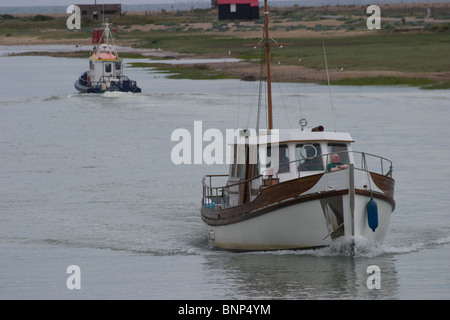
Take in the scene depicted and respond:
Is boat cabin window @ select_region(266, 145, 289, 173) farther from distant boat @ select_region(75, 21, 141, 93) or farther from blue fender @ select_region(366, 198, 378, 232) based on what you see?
distant boat @ select_region(75, 21, 141, 93)

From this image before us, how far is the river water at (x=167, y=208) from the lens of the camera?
831 inches

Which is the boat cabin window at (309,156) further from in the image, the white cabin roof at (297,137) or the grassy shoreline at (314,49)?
the grassy shoreline at (314,49)

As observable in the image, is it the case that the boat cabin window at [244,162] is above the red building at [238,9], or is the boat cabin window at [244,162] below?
below

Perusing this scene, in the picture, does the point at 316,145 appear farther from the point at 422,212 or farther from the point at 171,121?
the point at 171,121

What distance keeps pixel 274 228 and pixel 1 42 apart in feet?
479

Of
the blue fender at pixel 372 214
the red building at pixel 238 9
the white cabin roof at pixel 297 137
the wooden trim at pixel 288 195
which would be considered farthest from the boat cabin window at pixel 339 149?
the red building at pixel 238 9

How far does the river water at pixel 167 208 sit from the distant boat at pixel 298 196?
0.48 meters

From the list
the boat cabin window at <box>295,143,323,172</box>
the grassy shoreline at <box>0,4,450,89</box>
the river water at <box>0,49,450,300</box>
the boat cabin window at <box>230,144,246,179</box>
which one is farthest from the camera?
the grassy shoreline at <box>0,4,450,89</box>

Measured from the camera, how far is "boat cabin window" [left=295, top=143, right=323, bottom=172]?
22.9 metres

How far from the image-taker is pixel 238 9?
179000 mm

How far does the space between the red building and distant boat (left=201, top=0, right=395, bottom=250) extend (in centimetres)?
15310

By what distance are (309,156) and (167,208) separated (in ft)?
28.6

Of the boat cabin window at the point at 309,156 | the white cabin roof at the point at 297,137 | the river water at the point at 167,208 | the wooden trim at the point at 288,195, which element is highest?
the white cabin roof at the point at 297,137

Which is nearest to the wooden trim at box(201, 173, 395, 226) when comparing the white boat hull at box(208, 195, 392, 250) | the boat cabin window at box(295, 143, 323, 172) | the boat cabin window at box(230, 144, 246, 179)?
the white boat hull at box(208, 195, 392, 250)
